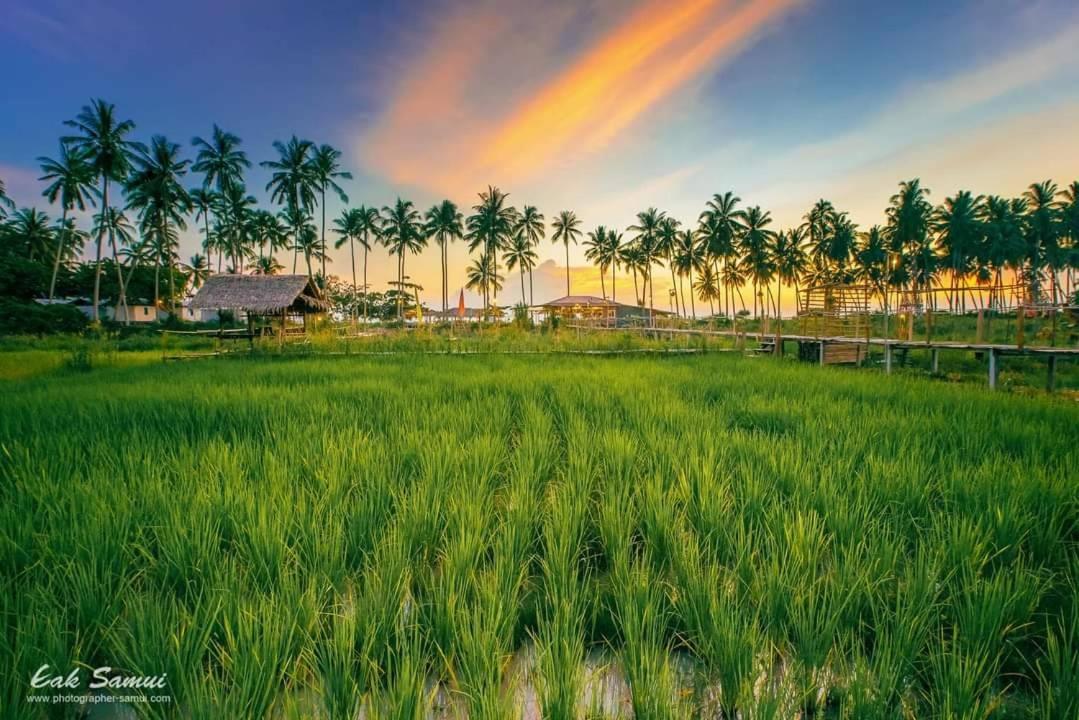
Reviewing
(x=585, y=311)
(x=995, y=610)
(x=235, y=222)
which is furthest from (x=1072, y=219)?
(x=235, y=222)

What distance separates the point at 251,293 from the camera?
19719 mm

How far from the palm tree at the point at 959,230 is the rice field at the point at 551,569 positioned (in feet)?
164

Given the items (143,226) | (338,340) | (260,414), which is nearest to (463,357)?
(338,340)

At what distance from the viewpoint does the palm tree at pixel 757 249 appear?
41406 mm

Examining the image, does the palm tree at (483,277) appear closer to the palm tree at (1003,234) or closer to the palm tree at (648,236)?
the palm tree at (648,236)

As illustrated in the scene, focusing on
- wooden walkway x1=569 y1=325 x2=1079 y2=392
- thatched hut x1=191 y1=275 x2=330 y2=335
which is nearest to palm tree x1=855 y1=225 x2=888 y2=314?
wooden walkway x1=569 y1=325 x2=1079 y2=392

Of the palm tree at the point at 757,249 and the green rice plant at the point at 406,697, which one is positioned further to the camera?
the palm tree at the point at 757,249

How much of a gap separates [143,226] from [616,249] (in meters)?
41.9

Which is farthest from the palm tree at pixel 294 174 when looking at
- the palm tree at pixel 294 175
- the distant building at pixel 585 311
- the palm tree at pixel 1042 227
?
the palm tree at pixel 1042 227

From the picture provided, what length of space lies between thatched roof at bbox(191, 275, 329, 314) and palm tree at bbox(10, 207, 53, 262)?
35.3 metres

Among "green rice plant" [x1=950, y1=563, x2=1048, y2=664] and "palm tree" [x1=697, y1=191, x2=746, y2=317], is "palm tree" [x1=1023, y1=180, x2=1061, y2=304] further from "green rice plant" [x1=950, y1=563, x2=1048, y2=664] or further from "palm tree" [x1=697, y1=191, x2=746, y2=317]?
"green rice plant" [x1=950, y1=563, x2=1048, y2=664]

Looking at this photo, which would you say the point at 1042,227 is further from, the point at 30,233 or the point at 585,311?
the point at 30,233

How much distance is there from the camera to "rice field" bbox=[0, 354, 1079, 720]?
1.39 meters

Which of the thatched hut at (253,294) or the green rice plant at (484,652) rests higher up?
the thatched hut at (253,294)
